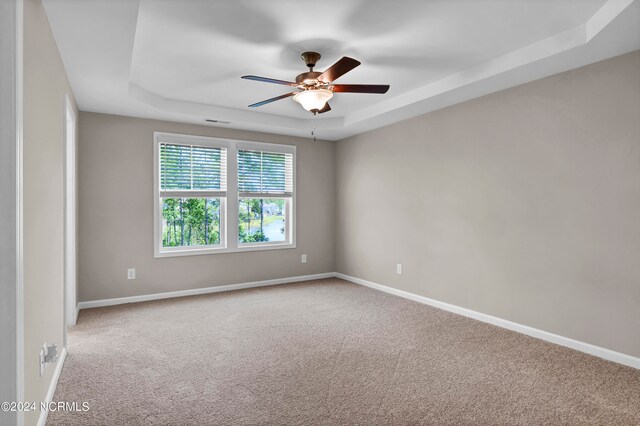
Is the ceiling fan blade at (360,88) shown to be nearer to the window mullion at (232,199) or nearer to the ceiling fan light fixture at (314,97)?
the ceiling fan light fixture at (314,97)

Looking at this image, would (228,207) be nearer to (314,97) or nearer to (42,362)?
(314,97)

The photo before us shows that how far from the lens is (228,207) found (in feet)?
17.4

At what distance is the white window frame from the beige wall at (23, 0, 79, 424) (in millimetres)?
1970

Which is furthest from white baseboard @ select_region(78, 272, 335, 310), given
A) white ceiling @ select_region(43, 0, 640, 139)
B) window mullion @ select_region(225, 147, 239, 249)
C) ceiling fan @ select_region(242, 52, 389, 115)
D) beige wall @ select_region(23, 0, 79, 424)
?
ceiling fan @ select_region(242, 52, 389, 115)

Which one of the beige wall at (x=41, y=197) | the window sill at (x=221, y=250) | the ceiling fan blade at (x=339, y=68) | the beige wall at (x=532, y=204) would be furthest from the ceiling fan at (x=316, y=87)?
the window sill at (x=221, y=250)

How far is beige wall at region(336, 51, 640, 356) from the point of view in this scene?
9.41 ft

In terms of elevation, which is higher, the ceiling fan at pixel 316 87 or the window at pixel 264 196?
the ceiling fan at pixel 316 87

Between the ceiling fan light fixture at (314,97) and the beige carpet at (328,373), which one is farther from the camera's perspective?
the ceiling fan light fixture at (314,97)

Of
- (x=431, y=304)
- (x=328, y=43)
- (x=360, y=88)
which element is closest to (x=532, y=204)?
(x=431, y=304)

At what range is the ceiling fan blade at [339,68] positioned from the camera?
101 inches

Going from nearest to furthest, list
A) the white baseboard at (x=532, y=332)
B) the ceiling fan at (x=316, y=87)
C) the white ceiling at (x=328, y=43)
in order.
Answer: the white ceiling at (x=328, y=43), the white baseboard at (x=532, y=332), the ceiling fan at (x=316, y=87)

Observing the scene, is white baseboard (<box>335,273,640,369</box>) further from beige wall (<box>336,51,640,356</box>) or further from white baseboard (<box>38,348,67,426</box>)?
white baseboard (<box>38,348,67,426</box>)

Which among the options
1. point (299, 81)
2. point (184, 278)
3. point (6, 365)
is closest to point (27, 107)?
point (6, 365)

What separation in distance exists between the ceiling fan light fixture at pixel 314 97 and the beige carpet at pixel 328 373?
212 cm
